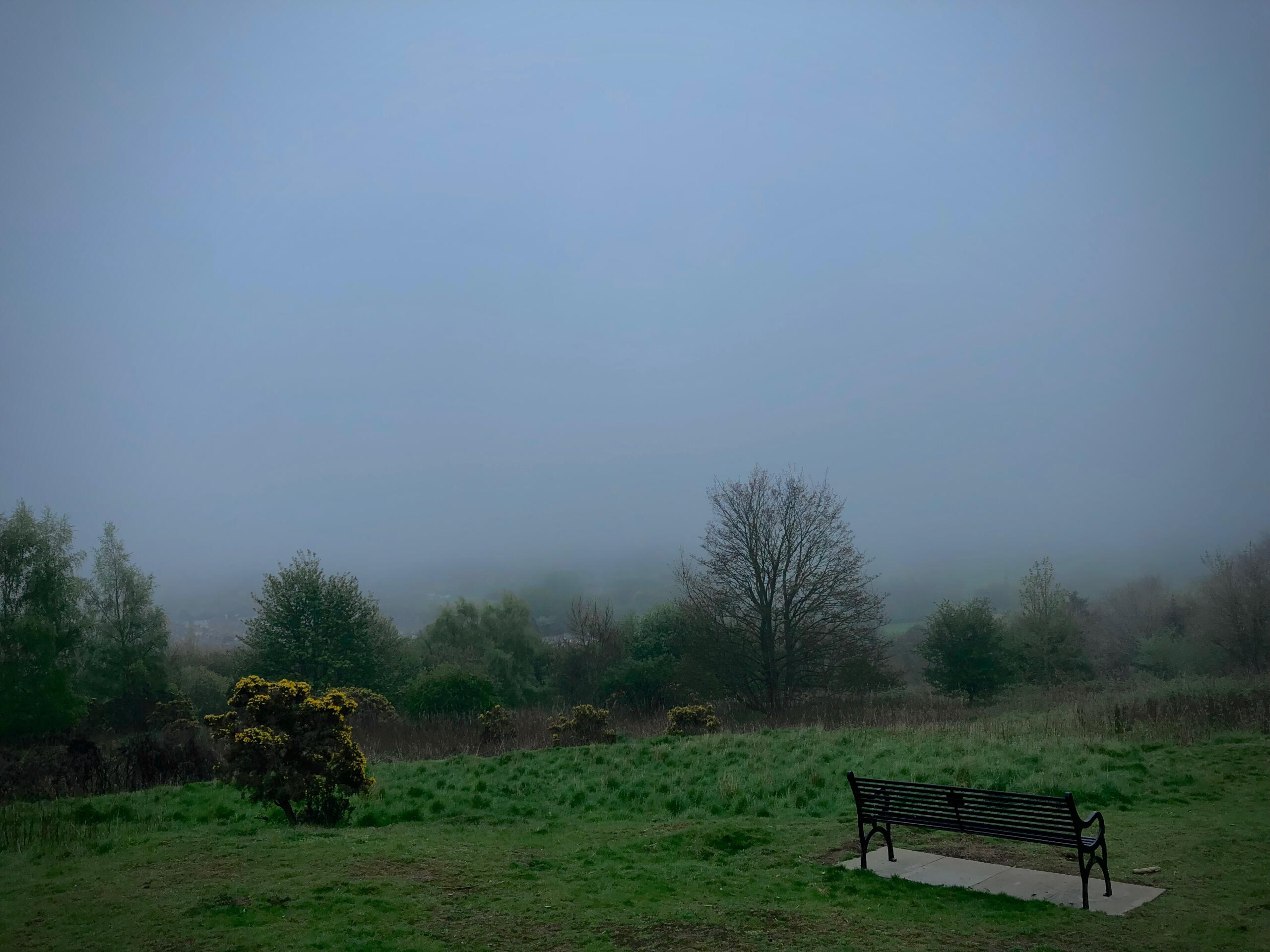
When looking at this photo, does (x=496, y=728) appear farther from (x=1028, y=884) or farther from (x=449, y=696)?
(x=1028, y=884)

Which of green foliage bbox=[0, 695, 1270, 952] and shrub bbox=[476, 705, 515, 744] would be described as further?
shrub bbox=[476, 705, 515, 744]

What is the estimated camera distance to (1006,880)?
758 cm

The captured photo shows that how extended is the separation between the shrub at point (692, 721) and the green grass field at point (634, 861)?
561cm

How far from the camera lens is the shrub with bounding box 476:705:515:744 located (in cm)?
2030

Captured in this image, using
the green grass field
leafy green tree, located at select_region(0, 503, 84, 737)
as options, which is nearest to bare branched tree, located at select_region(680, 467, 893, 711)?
the green grass field

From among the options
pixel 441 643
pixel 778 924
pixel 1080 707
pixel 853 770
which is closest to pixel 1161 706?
pixel 1080 707

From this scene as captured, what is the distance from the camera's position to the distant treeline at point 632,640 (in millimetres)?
27734

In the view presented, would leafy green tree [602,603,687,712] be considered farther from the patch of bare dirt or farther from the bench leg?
the bench leg

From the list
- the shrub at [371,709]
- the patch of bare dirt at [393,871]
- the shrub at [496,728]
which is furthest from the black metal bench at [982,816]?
the shrub at [371,709]

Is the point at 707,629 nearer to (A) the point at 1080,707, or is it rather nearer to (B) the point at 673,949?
(A) the point at 1080,707

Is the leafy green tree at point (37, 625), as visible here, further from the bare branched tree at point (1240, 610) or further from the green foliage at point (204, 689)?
the bare branched tree at point (1240, 610)

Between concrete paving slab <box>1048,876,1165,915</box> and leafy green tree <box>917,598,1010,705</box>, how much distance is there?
22681mm

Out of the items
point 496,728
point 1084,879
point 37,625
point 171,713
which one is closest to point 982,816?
point 1084,879

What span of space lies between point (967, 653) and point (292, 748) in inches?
968
